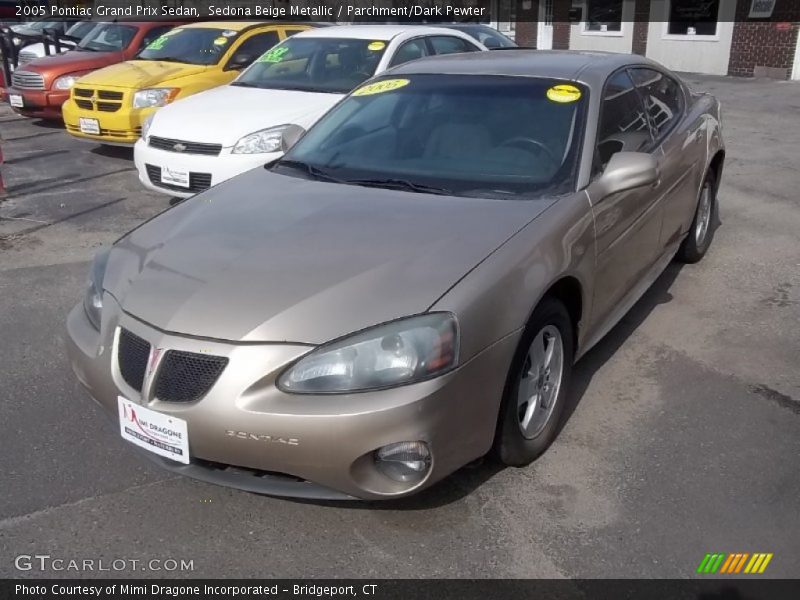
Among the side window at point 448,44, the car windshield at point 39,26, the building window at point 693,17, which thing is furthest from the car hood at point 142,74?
the building window at point 693,17

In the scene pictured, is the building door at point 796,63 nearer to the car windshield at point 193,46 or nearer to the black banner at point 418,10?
the black banner at point 418,10

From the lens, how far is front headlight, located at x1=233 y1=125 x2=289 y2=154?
6.60m

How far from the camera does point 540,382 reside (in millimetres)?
3268

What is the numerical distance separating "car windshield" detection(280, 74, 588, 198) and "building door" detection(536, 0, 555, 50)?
2107 cm

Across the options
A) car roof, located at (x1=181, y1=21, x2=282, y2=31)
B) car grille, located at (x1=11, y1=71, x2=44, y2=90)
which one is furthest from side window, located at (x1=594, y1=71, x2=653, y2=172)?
car grille, located at (x1=11, y1=71, x2=44, y2=90)

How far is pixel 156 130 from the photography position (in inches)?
277

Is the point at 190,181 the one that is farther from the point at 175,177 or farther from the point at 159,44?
the point at 159,44

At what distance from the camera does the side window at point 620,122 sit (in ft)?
12.4

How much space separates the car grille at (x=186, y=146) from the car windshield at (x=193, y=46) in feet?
9.71

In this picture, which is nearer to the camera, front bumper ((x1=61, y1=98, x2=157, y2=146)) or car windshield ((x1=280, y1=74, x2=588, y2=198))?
car windshield ((x1=280, y1=74, x2=588, y2=198))

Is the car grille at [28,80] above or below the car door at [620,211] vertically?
below

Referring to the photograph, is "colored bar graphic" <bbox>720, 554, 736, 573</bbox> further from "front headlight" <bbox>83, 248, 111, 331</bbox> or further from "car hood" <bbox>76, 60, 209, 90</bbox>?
"car hood" <bbox>76, 60, 209, 90</bbox>
